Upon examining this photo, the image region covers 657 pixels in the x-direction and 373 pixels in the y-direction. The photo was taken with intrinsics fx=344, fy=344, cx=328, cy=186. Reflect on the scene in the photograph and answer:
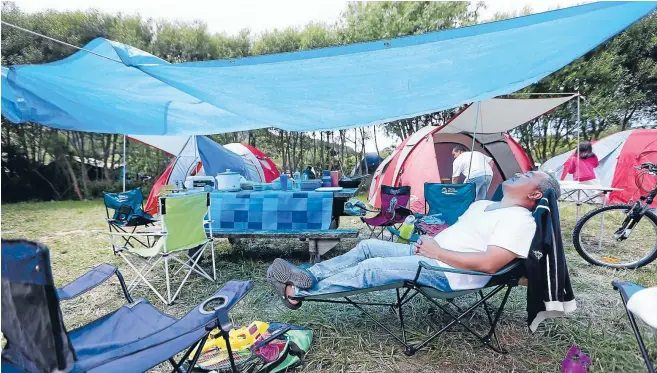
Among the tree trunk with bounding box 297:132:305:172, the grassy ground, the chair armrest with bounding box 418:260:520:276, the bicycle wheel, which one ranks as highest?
the tree trunk with bounding box 297:132:305:172

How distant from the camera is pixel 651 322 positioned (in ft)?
4.09

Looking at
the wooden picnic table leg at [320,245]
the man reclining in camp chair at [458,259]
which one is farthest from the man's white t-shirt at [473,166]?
the man reclining in camp chair at [458,259]

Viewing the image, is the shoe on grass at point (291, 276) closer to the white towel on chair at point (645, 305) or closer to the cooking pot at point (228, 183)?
the white towel on chair at point (645, 305)

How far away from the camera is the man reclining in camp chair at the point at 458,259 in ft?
5.38

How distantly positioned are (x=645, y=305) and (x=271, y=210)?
2.71 metres

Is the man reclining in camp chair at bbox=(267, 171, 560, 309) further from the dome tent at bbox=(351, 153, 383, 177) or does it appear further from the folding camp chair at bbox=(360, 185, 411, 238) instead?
the dome tent at bbox=(351, 153, 383, 177)

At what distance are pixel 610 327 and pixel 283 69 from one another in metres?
2.54

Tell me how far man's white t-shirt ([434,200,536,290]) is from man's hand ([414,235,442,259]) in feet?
0.29

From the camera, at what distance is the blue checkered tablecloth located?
330cm

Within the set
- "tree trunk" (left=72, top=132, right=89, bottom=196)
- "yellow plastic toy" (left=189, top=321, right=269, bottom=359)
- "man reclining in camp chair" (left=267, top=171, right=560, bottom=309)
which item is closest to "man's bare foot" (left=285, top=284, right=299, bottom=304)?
"man reclining in camp chair" (left=267, top=171, right=560, bottom=309)

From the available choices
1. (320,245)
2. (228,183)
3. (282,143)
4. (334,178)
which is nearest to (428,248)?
(320,245)

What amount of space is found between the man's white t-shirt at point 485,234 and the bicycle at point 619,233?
6.63 feet

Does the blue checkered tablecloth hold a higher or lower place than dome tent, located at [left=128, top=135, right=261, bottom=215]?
lower

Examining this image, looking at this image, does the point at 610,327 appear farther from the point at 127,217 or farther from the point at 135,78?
the point at 127,217
